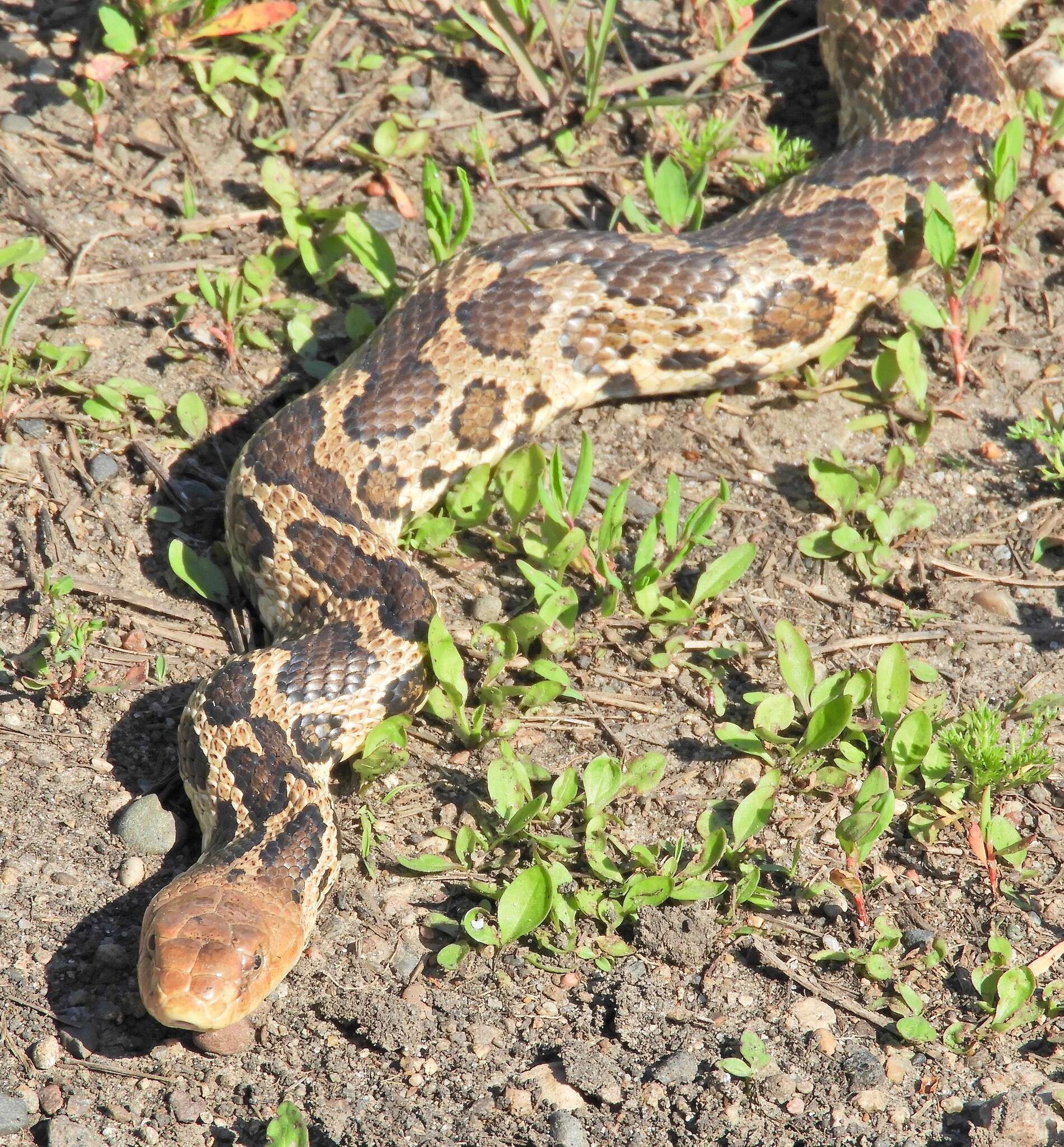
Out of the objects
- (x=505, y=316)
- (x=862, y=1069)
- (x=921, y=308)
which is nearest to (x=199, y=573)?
(x=505, y=316)

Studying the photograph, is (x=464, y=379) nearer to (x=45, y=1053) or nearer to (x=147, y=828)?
(x=147, y=828)

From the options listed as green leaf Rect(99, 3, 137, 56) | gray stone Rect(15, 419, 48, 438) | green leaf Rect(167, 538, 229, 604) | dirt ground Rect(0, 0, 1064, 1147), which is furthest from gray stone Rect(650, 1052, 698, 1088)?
green leaf Rect(99, 3, 137, 56)

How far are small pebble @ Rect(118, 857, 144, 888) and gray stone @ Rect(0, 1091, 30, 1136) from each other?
823 mm

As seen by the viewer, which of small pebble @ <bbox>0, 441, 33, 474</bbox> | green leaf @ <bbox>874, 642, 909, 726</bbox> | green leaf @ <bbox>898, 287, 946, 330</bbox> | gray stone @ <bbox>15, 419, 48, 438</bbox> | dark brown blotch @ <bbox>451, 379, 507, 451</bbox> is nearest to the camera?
green leaf @ <bbox>874, 642, 909, 726</bbox>

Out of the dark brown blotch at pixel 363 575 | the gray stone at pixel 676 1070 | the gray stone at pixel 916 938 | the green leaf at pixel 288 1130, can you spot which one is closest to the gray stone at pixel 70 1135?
the green leaf at pixel 288 1130

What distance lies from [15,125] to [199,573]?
315 centimetres

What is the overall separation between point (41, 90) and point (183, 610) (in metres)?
3.48

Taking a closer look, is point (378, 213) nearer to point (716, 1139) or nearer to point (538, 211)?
point (538, 211)

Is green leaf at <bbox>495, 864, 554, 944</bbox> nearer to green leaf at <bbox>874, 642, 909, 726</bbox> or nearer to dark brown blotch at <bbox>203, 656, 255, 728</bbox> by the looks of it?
dark brown blotch at <bbox>203, 656, 255, 728</bbox>

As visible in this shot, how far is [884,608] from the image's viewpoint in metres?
5.61

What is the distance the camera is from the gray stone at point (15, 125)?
6.96 meters

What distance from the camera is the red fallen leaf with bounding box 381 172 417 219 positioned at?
23.0 feet

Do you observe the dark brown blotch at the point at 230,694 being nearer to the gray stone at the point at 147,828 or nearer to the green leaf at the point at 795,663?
the gray stone at the point at 147,828

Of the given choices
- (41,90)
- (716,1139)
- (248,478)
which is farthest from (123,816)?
(41,90)
